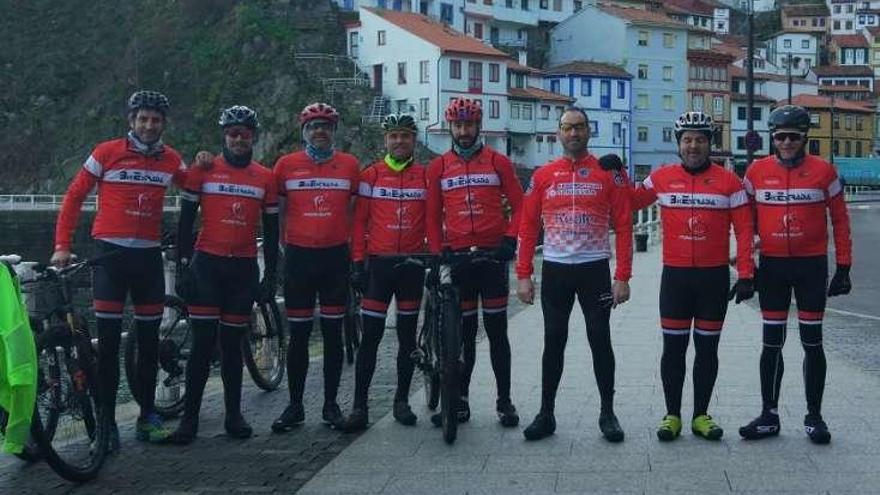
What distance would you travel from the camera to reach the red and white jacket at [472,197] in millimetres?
7789

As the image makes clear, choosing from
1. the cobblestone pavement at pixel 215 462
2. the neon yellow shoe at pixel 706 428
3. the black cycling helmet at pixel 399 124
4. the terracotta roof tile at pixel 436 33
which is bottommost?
the cobblestone pavement at pixel 215 462

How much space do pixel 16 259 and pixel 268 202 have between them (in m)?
1.75

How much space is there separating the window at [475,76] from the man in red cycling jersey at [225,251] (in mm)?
66162

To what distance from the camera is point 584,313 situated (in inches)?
296

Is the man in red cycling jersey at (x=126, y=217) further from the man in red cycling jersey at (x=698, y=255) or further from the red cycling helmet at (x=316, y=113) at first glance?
the man in red cycling jersey at (x=698, y=255)

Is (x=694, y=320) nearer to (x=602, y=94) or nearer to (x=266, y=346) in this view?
(x=266, y=346)

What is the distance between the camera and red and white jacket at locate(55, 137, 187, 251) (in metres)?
7.39

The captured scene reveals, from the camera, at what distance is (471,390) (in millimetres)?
9375

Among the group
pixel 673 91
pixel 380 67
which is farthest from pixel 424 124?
pixel 673 91

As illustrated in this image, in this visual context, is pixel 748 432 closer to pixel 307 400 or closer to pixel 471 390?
pixel 471 390

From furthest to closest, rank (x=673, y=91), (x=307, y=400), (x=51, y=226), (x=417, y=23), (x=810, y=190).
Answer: (x=673, y=91) < (x=417, y=23) < (x=51, y=226) < (x=307, y=400) < (x=810, y=190)

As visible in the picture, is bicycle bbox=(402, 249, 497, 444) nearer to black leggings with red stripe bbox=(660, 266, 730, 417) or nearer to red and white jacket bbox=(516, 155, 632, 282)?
red and white jacket bbox=(516, 155, 632, 282)

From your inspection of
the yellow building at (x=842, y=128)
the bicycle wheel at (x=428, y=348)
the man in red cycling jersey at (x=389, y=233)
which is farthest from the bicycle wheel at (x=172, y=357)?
the yellow building at (x=842, y=128)

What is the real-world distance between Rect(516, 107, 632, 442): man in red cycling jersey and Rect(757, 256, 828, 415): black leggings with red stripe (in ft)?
2.93
